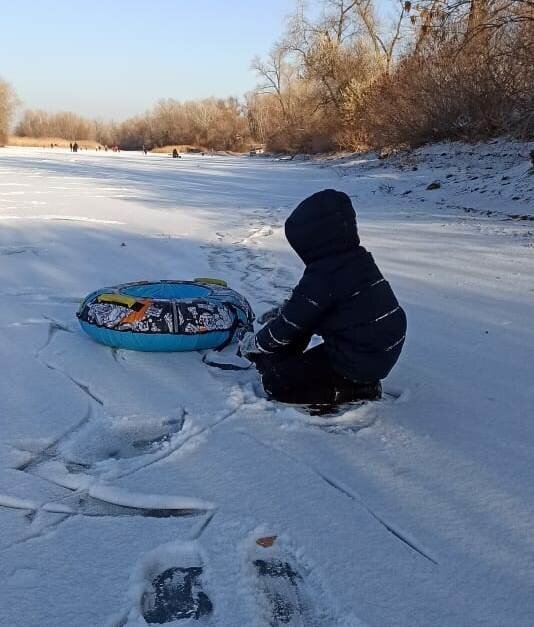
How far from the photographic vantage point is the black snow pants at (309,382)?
2877mm

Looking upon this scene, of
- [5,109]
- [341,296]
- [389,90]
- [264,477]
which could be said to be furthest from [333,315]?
[5,109]

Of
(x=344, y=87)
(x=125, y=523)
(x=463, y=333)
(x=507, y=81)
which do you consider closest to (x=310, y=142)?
(x=344, y=87)

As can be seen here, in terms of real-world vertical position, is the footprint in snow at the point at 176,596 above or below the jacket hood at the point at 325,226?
below

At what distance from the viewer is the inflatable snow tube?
3617 mm

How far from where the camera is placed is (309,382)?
2.88m

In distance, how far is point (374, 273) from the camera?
9.05ft

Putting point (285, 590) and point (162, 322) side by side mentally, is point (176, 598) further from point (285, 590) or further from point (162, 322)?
point (162, 322)

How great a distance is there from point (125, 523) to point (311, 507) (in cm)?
64

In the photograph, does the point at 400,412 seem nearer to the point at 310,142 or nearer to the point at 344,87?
the point at 344,87

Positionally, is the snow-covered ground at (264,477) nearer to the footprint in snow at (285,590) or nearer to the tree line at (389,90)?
the footprint in snow at (285,590)

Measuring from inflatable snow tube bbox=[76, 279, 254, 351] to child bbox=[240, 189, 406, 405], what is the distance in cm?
83

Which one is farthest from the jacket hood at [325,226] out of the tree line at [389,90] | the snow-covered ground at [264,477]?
the tree line at [389,90]

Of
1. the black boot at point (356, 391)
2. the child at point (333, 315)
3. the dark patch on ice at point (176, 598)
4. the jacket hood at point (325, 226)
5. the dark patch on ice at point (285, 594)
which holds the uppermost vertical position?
the jacket hood at point (325, 226)

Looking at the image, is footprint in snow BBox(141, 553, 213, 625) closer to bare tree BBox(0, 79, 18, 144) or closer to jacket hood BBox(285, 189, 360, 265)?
jacket hood BBox(285, 189, 360, 265)
